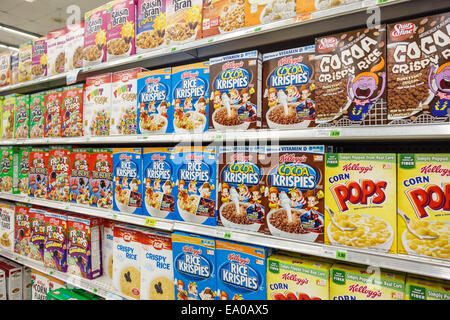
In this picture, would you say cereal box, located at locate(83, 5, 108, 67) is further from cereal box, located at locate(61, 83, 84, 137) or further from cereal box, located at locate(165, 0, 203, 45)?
cereal box, located at locate(165, 0, 203, 45)

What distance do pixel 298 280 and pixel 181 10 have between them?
56.4 inches

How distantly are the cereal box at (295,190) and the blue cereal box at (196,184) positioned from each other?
0.28 m

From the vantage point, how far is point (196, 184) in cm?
145

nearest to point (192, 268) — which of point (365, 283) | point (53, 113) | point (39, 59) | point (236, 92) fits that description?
point (365, 283)

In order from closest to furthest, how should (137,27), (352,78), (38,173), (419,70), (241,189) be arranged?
(419,70) → (352,78) → (241,189) → (137,27) → (38,173)

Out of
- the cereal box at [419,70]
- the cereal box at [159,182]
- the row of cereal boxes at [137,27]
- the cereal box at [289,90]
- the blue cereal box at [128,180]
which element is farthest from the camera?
the blue cereal box at [128,180]

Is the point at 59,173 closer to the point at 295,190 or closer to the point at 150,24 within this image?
the point at 150,24

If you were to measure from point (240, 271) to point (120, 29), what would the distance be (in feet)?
5.07

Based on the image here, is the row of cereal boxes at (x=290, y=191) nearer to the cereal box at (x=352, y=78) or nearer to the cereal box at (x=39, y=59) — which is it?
the cereal box at (x=352, y=78)

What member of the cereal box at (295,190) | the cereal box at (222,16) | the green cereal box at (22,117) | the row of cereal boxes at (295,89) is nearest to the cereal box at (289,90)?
the row of cereal boxes at (295,89)

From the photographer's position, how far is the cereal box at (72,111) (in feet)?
6.33

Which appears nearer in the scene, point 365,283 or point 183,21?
point 365,283
